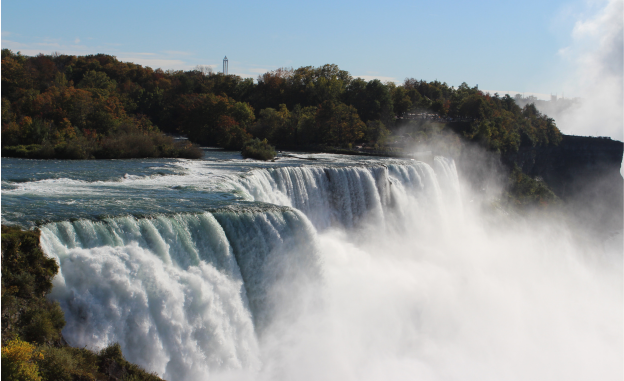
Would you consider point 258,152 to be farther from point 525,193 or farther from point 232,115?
point 525,193

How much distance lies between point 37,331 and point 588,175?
5556 centimetres

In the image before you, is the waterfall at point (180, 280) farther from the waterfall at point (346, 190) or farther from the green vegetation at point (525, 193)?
the green vegetation at point (525, 193)

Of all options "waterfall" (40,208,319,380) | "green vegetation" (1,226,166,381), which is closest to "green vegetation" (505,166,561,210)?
"waterfall" (40,208,319,380)

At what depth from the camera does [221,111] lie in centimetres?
4209

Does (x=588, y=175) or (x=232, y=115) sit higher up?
(x=232, y=115)

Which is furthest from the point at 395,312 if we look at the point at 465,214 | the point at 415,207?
the point at 465,214

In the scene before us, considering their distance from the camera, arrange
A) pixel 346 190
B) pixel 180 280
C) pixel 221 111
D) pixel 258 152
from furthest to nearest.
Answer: pixel 221 111 → pixel 258 152 → pixel 346 190 → pixel 180 280

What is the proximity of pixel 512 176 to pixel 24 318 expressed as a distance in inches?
1720

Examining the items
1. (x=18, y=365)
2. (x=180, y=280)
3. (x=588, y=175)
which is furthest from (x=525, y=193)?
(x=18, y=365)

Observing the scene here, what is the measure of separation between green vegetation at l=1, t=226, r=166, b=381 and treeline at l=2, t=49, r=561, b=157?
18266 mm

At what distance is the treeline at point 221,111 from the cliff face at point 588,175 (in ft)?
7.66

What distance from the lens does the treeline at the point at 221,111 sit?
30.2 m

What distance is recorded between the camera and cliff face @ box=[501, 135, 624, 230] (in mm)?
51812

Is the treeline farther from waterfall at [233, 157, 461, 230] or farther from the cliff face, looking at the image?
waterfall at [233, 157, 461, 230]
